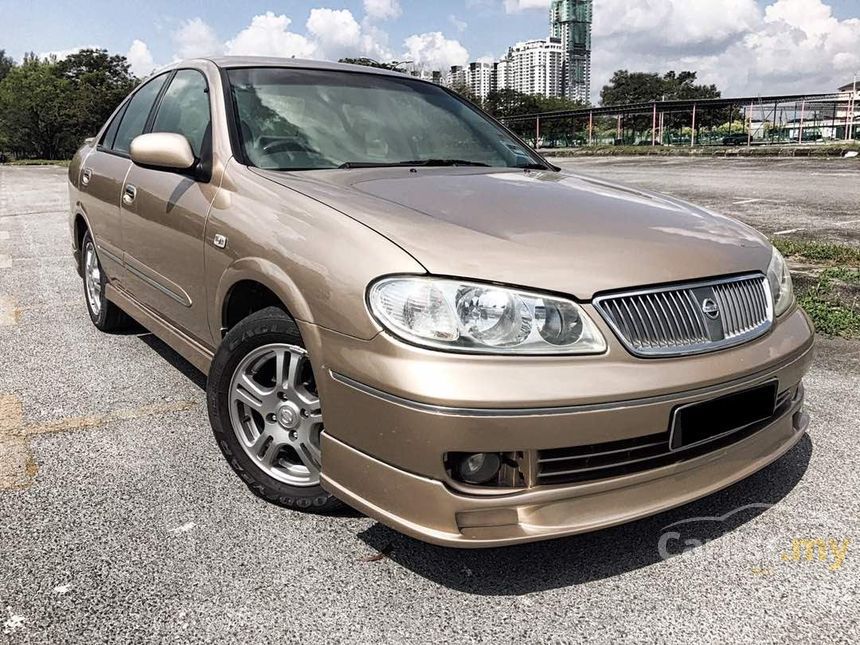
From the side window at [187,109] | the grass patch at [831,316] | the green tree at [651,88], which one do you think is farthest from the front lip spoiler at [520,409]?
the green tree at [651,88]

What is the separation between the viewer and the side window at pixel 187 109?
331 centimetres

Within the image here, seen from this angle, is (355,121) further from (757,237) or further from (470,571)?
(470,571)

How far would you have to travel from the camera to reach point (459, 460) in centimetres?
202

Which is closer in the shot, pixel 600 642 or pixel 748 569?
pixel 600 642

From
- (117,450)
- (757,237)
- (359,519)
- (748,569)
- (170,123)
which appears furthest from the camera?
(170,123)

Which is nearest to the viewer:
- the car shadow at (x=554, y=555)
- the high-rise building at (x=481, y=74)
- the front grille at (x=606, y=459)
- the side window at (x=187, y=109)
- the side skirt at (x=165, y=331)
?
the front grille at (x=606, y=459)

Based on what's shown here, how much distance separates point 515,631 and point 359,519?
74 cm

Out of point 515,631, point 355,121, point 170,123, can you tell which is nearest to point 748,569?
point 515,631

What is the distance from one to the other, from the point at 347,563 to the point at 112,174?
2.86 m

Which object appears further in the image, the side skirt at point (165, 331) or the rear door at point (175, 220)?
the side skirt at point (165, 331)

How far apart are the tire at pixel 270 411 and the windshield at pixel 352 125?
0.79 m

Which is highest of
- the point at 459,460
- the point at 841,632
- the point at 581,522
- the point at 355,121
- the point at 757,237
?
the point at 355,121

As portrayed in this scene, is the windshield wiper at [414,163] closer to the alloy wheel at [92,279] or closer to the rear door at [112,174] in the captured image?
the rear door at [112,174]

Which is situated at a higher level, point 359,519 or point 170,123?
point 170,123
